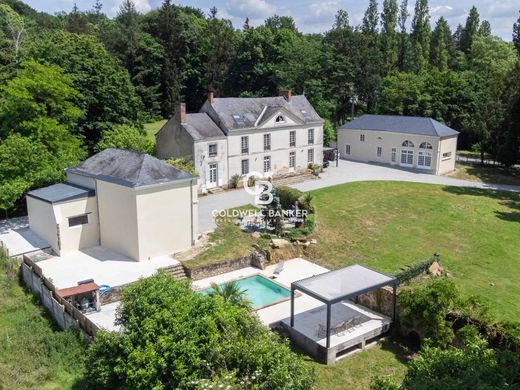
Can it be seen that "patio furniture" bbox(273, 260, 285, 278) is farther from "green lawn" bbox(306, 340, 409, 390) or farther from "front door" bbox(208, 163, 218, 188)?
"front door" bbox(208, 163, 218, 188)

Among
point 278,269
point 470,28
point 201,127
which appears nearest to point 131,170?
point 278,269

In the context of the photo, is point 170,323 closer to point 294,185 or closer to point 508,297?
point 508,297

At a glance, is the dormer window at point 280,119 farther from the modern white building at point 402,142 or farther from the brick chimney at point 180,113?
the modern white building at point 402,142

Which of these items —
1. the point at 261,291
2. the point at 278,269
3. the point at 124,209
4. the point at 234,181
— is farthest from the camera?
the point at 234,181

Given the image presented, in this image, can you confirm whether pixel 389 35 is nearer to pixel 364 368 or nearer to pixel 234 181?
pixel 234 181

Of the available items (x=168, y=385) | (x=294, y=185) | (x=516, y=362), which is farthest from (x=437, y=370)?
(x=294, y=185)

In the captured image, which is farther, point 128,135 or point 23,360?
point 128,135

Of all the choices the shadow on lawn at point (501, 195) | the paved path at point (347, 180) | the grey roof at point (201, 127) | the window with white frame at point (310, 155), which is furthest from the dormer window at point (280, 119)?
the shadow on lawn at point (501, 195)
